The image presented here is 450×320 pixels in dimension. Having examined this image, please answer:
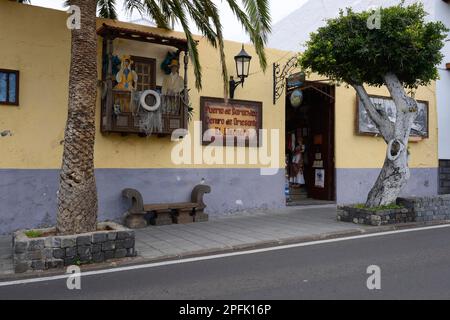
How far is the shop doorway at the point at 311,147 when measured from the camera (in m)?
14.0

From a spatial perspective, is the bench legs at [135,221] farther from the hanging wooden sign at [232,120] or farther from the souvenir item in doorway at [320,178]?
the souvenir item in doorway at [320,178]

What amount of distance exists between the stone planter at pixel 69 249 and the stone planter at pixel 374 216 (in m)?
5.39

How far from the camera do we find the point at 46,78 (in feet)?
31.3

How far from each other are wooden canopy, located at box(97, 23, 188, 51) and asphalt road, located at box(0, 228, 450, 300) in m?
5.51

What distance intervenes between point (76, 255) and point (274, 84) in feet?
25.7

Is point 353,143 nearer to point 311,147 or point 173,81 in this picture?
point 311,147

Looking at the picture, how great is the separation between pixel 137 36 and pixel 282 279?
21.6 ft

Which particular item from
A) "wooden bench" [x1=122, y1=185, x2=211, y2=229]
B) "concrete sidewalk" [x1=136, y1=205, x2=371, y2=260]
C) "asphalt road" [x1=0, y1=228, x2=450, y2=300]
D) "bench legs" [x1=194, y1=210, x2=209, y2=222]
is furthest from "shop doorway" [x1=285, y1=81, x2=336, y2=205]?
"asphalt road" [x1=0, y1=228, x2=450, y2=300]

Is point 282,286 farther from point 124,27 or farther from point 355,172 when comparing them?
point 355,172

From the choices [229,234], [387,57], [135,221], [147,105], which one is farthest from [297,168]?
[135,221]

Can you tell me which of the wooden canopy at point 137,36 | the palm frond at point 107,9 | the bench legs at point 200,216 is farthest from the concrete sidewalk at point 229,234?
the palm frond at point 107,9

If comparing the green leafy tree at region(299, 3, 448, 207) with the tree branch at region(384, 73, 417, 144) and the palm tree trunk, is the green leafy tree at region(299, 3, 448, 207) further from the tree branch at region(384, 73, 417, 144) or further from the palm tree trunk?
the palm tree trunk

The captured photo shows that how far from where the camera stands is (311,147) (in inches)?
592

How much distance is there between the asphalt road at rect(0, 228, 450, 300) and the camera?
5.03m
